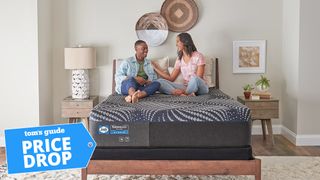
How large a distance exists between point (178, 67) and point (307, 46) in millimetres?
1543

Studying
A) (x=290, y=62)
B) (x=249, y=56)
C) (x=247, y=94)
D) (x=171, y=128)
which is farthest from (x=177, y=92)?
(x=290, y=62)

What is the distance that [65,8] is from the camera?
535 centimetres

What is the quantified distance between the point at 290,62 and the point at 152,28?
5.89 ft

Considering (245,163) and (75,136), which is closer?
(75,136)

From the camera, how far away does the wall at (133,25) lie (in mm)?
5332

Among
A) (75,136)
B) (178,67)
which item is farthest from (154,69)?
(75,136)

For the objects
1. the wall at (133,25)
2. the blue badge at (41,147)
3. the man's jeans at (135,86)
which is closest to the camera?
the blue badge at (41,147)

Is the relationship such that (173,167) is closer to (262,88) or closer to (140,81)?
(140,81)

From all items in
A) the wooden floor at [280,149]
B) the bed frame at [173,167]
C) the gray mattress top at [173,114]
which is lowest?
the wooden floor at [280,149]

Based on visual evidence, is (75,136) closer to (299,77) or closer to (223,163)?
(223,163)

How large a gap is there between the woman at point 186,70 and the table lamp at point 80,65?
0.81 m

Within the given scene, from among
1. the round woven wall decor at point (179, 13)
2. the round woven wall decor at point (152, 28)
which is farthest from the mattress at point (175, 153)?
the round woven wall decor at point (179, 13)

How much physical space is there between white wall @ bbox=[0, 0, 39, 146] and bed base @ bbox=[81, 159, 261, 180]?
2.14 metres

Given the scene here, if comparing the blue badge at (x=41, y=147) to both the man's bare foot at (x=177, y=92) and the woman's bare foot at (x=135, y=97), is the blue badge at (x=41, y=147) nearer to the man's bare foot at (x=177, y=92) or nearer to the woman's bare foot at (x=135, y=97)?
the woman's bare foot at (x=135, y=97)
